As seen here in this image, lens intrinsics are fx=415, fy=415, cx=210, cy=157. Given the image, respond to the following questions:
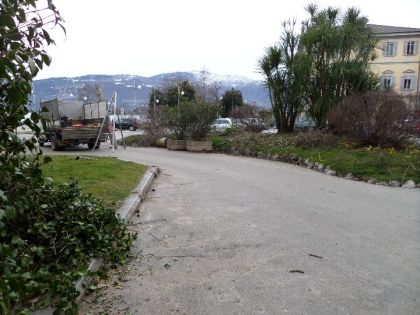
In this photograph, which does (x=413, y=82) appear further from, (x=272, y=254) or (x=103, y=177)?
(x=272, y=254)

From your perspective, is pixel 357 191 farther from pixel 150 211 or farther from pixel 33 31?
pixel 33 31

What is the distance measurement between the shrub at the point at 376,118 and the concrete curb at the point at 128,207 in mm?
6982

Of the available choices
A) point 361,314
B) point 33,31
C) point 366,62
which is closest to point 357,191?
point 361,314

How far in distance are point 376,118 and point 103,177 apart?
9.29m

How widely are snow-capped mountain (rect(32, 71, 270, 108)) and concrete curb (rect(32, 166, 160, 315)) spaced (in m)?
1.69

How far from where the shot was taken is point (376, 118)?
13906 mm

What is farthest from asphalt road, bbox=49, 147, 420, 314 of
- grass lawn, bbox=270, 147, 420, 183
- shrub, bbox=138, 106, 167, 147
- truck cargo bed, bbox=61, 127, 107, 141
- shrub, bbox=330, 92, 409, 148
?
shrub, bbox=138, 106, 167, 147

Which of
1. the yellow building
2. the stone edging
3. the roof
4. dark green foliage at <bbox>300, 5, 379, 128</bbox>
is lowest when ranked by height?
the stone edging

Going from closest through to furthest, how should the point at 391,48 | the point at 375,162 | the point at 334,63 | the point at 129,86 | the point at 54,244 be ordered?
the point at 54,244 < the point at 375,162 < the point at 334,63 < the point at 391,48 < the point at 129,86

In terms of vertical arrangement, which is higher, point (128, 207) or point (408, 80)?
point (408, 80)

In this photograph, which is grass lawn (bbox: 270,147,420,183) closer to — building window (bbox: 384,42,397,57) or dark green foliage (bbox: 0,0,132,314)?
dark green foliage (bbox: 0,0,132,314)

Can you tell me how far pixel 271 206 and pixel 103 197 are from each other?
3.17 m

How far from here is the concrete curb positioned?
383cm

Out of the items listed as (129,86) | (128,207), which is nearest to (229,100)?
(128,207)
